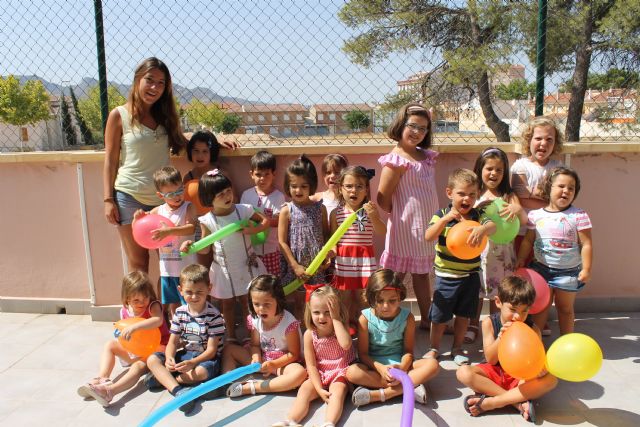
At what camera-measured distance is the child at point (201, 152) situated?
3.44 metres

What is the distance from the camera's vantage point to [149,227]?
306cm

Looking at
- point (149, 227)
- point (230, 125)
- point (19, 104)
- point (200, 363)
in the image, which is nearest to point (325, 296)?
point (200, 363)

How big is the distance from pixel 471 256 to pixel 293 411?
1244mm

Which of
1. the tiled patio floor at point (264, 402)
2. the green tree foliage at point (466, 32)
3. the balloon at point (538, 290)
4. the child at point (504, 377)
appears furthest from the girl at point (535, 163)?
the green tree foliage at point (466, 32)

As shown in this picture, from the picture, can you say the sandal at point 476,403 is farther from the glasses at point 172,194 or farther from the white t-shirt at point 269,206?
the glasses at point 172,194

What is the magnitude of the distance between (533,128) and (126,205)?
2623 millimetres

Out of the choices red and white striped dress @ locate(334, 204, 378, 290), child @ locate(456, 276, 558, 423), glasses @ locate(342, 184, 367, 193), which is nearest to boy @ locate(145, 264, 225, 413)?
red and white striped dress @ locate(334, 204, 378, 290)

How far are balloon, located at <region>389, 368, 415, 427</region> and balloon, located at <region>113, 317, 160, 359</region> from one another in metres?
1.35

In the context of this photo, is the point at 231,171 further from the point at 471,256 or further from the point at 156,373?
the point at 471,256

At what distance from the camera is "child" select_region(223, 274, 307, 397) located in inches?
109

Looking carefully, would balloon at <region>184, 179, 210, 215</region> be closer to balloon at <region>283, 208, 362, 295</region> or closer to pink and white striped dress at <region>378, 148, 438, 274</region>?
balloon at <region>283, 208, 362, 295</region>

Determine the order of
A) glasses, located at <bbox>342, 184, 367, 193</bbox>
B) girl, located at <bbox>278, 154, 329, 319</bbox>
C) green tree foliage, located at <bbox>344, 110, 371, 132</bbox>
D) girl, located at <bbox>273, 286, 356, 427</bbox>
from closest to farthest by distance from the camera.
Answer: girl, located at <bbox>273, 286, 356, 427</bbox> → glasses, located at <bbox>342, 184, 367, 193</bbox> → girl, located at <bbox>278, 154, 329, 319</bbox> → green tree foliage, located at <bbox>344, 110, 371, 132</bbox>

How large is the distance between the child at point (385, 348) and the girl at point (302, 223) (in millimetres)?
497

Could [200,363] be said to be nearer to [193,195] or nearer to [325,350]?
[325,350]
